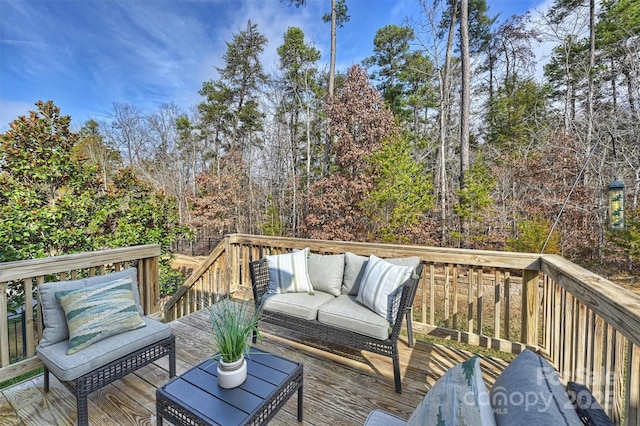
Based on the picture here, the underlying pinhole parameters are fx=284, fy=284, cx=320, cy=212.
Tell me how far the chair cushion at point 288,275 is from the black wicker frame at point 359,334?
136mm

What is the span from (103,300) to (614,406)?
317 cm

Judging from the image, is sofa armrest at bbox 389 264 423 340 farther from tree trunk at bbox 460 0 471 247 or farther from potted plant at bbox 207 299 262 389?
tree trunk at bbox 460 0 471 247

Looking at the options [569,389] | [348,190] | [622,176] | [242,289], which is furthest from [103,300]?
[622,176]

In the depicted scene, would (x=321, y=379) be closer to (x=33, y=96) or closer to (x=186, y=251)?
(x=33, y=96)

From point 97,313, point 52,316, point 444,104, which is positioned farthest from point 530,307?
point 444,104

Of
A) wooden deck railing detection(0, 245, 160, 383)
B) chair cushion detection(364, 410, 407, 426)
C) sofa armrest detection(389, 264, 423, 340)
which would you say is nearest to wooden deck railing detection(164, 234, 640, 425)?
sofa armrest detection(389, 264, 423, 340)

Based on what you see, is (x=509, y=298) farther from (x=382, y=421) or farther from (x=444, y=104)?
(x=444, y=104)

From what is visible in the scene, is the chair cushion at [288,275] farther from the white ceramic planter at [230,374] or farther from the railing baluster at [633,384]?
the railing baluster at [633,384]

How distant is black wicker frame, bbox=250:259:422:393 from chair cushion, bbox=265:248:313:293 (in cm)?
14

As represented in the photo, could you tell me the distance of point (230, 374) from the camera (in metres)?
1.57

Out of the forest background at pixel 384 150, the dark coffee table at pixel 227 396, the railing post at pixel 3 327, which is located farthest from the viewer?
the forest background at pixel 384 150

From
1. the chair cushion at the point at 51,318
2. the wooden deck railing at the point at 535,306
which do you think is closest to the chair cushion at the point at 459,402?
the wooden deck railing at the point at 535,306

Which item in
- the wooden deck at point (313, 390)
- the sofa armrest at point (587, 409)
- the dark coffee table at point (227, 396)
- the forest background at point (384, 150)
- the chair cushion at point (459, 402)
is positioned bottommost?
the wooden deck at point (313, 390)

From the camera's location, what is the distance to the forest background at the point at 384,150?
4.54 m
